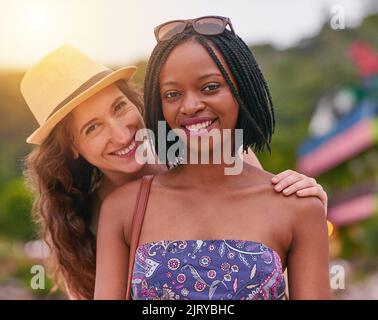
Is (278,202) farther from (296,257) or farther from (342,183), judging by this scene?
(342,183)

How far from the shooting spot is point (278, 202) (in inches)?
68.4

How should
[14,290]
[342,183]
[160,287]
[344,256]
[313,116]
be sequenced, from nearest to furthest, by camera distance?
[160,287]
[14,290]
[344,256]
[342,183]
[313,116]

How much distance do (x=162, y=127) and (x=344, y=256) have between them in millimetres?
12084

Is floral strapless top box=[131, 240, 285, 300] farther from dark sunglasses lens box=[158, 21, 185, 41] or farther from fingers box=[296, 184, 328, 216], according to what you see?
dark sunglasses lens box=[158, 21, 185, 41]

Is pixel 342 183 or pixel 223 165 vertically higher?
pixel 342 183

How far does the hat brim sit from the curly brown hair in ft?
0.12

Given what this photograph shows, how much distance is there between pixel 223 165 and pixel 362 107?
52.0 feet

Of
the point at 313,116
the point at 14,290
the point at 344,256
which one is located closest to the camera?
the point at 14,290

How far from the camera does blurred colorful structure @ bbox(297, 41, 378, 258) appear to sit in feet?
48.8

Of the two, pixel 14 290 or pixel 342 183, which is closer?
pixel 14 290

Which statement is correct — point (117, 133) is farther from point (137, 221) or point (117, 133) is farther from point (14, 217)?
Answer: point (14, 217)

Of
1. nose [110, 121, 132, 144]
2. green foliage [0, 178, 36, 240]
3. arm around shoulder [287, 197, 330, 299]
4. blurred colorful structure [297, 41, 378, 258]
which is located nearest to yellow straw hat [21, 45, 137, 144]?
nose [110, 121, 132, 144]
